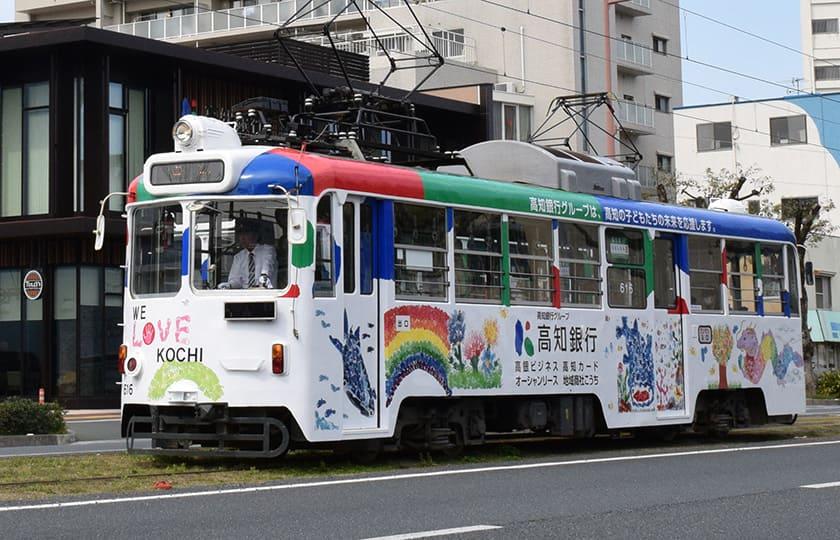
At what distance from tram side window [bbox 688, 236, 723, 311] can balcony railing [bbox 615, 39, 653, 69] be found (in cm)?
4125

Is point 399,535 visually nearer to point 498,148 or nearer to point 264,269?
point 264,269

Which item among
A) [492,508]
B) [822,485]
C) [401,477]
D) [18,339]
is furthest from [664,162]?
[492,508]

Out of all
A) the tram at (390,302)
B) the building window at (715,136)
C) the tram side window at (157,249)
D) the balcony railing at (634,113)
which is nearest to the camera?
the tram at (390,302)

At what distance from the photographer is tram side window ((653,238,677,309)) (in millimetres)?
18922

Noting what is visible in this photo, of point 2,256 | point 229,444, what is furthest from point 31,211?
point 229,444

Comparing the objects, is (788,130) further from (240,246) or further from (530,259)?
(240,246)

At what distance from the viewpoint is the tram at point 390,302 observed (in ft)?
46.5

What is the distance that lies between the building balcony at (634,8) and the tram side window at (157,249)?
48.0 meters

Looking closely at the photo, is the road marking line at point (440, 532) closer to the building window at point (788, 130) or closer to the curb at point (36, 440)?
the curb at point (36, 440)

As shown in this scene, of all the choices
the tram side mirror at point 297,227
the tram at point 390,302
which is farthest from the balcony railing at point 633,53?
the tram side mirror at point 297,227

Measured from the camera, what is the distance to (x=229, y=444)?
47.8 feet

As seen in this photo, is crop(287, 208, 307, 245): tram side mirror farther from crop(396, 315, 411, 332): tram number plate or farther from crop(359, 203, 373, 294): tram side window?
crop(396, 315, 411, 332): tram number plate

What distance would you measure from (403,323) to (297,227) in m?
1.74

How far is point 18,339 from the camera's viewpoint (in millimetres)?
36500
